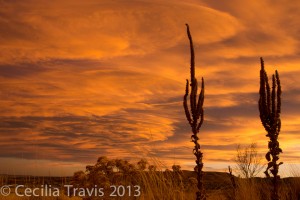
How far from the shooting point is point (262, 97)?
20.5ft

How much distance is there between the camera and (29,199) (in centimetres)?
1308

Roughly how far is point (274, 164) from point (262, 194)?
6845 mm

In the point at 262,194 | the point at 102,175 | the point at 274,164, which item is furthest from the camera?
the point at 262,194

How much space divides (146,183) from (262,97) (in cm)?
476

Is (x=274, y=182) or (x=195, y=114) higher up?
(x=195, y=114)

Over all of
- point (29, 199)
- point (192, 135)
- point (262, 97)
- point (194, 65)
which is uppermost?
point (194, 65)

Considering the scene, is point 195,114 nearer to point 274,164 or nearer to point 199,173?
point 199,173

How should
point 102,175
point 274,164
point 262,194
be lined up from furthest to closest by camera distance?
point 262,194 < point 102,175 < point 274,164

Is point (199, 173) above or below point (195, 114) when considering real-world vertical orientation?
below

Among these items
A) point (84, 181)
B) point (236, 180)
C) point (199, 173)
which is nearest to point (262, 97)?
point (199, 173)

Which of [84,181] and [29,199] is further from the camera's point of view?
[29,199]

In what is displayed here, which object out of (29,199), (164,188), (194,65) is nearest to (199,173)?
(194,65)

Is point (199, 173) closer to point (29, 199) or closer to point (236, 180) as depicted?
point (236, 180)

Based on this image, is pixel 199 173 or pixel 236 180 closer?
pixel 199 173
